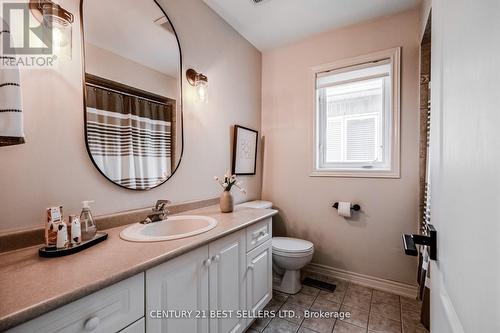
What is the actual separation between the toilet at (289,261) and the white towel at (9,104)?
1843mm

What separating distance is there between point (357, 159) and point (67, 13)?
2472 millimetres

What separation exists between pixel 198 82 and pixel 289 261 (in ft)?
5.66

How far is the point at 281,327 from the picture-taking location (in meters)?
1.60

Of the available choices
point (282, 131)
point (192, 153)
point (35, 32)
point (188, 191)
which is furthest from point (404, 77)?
point (35, 32)

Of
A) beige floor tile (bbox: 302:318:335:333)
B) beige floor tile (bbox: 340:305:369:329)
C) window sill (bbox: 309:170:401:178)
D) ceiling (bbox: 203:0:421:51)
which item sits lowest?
beige floor tile (bbox: 302:318:335:333)

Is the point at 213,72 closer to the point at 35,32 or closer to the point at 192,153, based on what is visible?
the point at 192,153

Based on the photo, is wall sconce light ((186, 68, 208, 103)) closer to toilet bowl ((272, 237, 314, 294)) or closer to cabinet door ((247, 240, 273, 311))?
cabinet door ((247, 240, 273, 311))

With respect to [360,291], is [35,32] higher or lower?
higher

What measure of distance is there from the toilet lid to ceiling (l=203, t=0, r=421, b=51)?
2157 millimetres

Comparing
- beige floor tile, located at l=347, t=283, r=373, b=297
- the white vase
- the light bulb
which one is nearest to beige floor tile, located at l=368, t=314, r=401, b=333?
beige floor tile, located at l=347, t=283, r=373, b=297

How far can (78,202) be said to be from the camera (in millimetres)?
1133

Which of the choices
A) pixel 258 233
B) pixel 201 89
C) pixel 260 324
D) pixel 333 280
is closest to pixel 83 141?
pixel 201 89

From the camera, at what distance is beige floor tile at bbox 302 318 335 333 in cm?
158

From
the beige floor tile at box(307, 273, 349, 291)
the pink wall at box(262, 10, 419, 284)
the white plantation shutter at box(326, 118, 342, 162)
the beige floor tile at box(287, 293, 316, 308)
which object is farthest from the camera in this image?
the white plantation shutter at box(326, 118, 342, 162)
